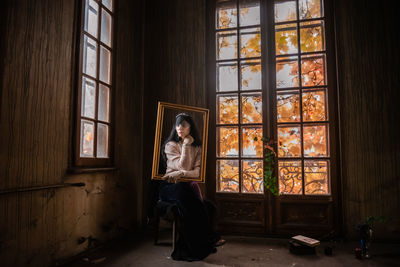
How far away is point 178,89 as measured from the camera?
3.71m

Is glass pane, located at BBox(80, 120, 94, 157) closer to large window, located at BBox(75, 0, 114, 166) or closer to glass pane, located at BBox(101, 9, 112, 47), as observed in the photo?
large window, located at BBox(75, 0, 114, 166)

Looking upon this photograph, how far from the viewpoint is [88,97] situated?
276 centimetres

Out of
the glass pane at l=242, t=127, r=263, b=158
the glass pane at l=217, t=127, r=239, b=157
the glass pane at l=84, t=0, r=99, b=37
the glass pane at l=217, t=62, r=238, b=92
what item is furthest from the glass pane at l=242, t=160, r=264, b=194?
A: the glass pane at l=84, t=0, r=99, b=37

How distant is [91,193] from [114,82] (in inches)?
50.5

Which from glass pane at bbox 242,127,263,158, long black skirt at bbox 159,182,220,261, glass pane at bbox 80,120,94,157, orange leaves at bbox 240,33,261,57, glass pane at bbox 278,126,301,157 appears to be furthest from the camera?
orange leaves at bbox 240,33,261,57

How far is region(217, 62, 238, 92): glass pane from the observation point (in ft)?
11.9

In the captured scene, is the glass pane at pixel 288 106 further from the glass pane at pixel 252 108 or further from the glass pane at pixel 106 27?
the glass pane at pixel 106 27

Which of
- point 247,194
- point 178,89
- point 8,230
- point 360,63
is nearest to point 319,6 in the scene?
point 360,63

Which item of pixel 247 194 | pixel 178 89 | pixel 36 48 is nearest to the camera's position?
pixel 36 48

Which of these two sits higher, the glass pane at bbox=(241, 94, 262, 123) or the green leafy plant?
the glass pane at bbox=(241, 94, 262, 123)

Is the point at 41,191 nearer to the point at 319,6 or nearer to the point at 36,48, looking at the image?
the point at 36,48

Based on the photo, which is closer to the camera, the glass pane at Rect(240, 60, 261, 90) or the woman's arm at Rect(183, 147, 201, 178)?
the woman's arm at Rect(183, 147, 201, 178)

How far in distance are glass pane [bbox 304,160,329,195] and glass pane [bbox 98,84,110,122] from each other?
2.45 m

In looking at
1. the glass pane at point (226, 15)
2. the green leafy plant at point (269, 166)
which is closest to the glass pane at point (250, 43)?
the glass pane at point (226, 15)
